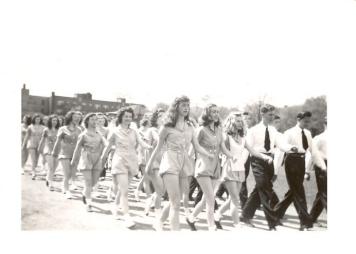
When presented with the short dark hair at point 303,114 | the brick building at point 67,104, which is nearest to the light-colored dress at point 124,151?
the brick building at point 67,104

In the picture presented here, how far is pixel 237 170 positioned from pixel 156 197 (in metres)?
0.89

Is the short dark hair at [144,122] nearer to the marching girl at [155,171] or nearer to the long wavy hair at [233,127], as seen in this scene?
the marching girl at [155,171]

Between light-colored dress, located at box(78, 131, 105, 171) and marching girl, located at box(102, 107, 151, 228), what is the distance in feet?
0.36

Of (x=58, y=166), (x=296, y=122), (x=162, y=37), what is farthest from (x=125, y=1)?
(x=296, y=122)

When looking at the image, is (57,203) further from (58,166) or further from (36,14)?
(36,14)

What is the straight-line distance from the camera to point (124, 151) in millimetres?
5480

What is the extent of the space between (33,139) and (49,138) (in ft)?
0.68

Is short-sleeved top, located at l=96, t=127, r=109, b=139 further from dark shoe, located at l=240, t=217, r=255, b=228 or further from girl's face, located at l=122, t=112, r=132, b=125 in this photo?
dark shoe, located at l=240, t=217, r=255, b=228

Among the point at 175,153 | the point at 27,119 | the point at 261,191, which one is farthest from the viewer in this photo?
the point at 261,191

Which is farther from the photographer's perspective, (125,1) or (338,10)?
(338,10)

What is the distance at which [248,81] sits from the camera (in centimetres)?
589

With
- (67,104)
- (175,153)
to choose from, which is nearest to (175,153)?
(175,153)

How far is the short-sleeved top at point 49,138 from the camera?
18.1ft

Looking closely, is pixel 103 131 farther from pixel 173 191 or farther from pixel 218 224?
pixel 218 224
